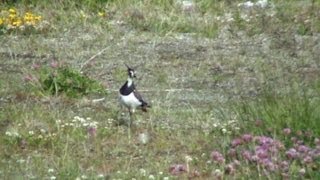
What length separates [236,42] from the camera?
940cm

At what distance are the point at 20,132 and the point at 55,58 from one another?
2.45 metres

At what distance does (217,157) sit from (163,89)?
231 centimetres

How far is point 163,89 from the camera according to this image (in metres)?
7.77

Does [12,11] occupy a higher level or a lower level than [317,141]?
lower

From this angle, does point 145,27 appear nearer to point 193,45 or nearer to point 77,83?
point 193,45

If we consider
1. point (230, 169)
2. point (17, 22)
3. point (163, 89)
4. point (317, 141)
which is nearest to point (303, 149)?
point (317, 141)

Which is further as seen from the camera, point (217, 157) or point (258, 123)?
point (258, 123)

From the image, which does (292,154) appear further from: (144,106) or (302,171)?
(144,106)

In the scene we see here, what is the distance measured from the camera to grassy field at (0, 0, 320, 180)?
567cm

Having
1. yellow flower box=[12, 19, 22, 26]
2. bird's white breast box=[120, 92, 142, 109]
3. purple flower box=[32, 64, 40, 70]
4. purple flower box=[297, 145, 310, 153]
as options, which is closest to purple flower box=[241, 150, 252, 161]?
purple flower box=[297, 145, 310, 153]

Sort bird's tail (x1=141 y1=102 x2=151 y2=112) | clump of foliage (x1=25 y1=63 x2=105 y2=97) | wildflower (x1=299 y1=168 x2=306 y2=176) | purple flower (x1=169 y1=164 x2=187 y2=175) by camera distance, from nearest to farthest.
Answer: wildflower (x1=299 y1=168 x2=306 y2=176) < purple flower (x1=169 y1=164 x2=187 y2=175) < bird's tail (x1=141 y1=102 x2=151 y2=112) < clump of foliage (x1=25 y1=63 x2=105 y2=97)

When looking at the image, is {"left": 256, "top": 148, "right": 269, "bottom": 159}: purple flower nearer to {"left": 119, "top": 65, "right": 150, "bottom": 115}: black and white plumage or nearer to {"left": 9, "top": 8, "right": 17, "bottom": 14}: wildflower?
{"left": 119, "top": 65, "right": 150, "bottom": 115}: black and white plumage

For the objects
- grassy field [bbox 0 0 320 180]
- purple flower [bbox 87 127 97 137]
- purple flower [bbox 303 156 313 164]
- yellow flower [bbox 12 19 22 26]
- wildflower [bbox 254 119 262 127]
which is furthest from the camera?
yellow flower [bbox 12 19 22 26]

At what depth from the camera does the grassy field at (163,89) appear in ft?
18.6
